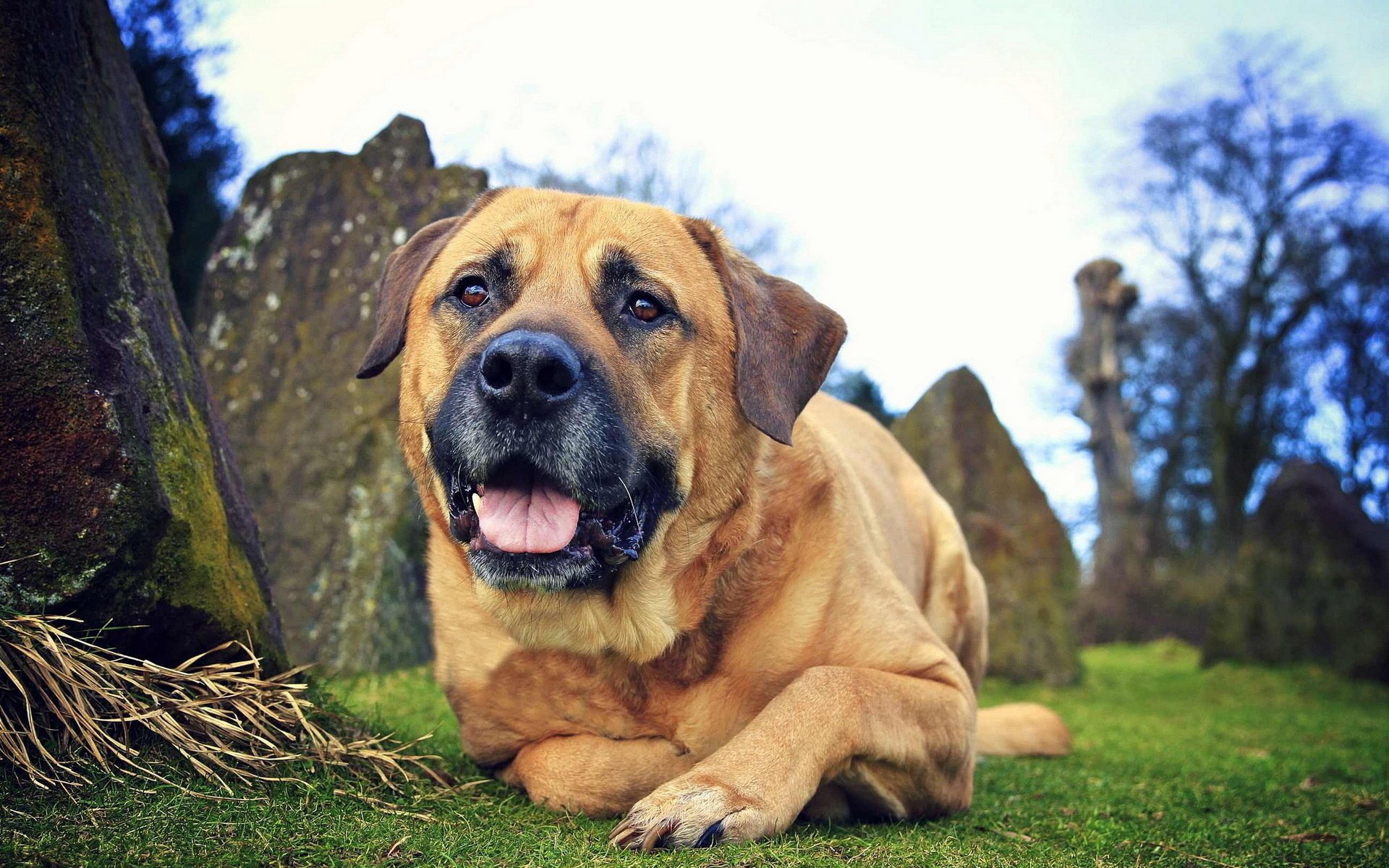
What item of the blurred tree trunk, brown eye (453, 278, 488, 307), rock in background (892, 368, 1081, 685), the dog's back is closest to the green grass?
the dog's back

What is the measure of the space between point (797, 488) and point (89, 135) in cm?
251

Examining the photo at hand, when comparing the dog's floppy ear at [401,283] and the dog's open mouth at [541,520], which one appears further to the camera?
the dog's floppy ear at [401,283]

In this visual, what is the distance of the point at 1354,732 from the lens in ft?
22.2

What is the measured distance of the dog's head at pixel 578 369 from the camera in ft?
9.48

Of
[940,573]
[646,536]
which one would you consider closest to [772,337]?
[646,536]

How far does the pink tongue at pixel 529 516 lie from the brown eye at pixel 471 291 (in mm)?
732

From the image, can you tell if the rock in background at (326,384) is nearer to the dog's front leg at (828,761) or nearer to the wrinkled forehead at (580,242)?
the wrinkled forehead at (580,242)

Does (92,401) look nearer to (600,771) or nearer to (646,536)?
(646,536)

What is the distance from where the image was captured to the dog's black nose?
9.08 ft

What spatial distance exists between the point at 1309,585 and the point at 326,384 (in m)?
9.06

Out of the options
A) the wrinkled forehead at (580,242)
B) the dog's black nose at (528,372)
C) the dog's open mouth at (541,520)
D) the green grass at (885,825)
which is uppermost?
the wrinkled forehead at (580,242)

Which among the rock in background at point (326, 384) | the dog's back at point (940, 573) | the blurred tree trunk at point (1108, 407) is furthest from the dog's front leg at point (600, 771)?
the blurred tree trunk at point (1108, 407)

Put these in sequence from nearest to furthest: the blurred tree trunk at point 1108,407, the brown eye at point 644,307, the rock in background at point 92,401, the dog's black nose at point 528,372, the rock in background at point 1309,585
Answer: the rock in background at point 92,401
the dog's black nose at point 528,372
the brown eye at point 644,307
the rock in background at point 1309,585
the blurred tree trunk at point 1108,407

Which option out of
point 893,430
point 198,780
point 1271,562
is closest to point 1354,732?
point 1271,562
